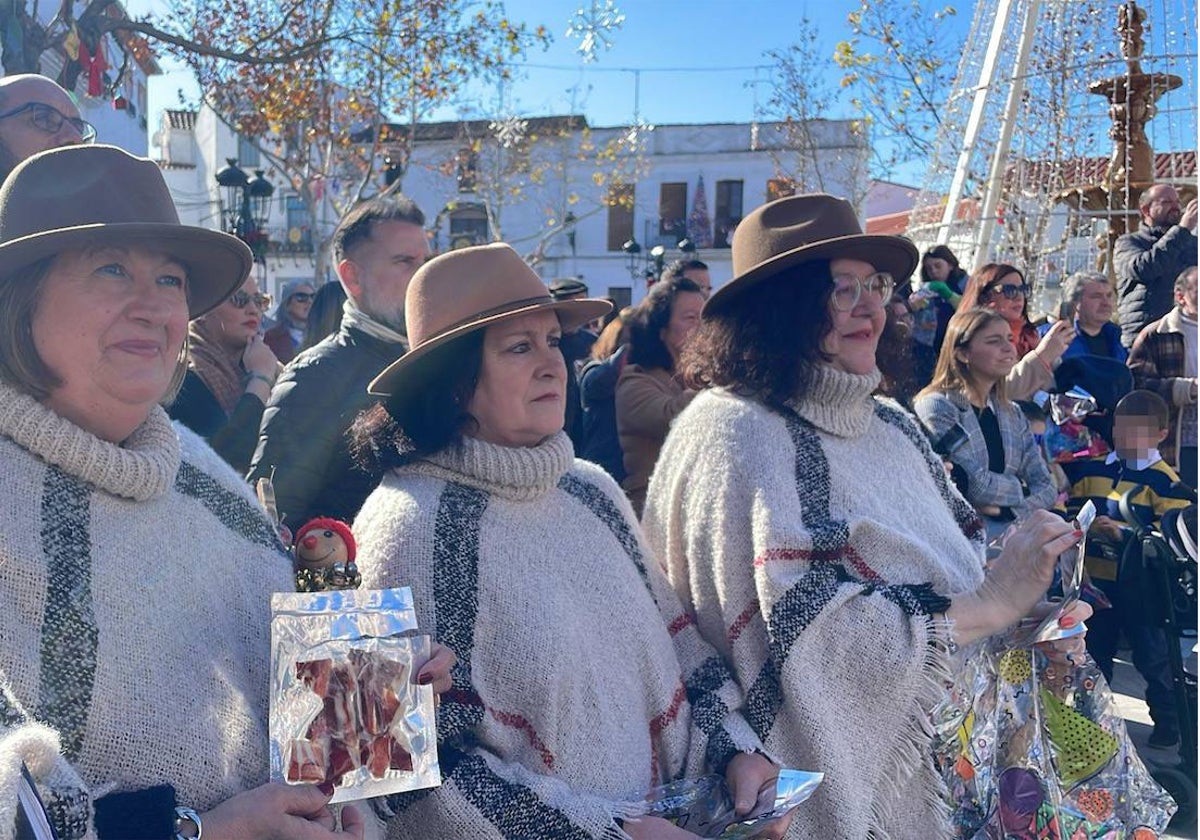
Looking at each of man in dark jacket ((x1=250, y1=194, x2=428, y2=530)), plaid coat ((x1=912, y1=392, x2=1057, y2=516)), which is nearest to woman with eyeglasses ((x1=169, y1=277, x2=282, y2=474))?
man in dark jacket ((x1=250, y1=194, x2=428, y2=530))

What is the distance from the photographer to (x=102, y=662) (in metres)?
1.74

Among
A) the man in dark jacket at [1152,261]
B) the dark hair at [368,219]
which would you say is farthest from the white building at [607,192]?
the dark hair at [368,219]

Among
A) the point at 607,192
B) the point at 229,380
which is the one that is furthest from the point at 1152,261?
the point at 607,192

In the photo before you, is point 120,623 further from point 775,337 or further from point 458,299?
point 775,337

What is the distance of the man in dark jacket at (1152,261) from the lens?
771 centimetres

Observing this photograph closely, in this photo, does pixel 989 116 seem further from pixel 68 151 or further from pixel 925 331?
pixel 68 151

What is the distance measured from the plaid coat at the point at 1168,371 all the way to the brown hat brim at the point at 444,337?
4716 mm

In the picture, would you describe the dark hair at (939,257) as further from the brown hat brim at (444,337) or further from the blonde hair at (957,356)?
the brown hat brim at (444,337)

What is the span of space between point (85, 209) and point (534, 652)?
119 cm

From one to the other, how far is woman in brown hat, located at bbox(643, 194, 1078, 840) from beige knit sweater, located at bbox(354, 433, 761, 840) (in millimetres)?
187

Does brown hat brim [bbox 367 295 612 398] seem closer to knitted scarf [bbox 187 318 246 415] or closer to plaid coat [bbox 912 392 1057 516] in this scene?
knitted scarf [bbox 187 318 246 415]

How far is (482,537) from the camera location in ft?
7.70

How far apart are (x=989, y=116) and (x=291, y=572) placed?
11695 mm

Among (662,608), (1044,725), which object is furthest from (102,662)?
(1044,725)
